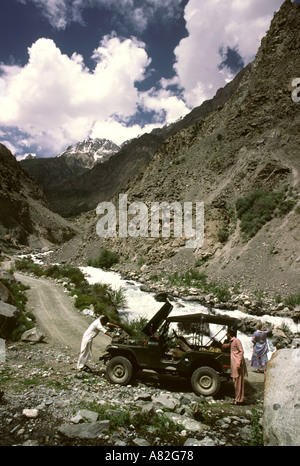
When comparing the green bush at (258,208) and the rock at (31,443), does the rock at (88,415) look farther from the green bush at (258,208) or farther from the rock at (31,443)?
the green bush at (258,208)

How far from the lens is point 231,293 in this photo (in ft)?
71.2

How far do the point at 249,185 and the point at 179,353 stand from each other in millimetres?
29306

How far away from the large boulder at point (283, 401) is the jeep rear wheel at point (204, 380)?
2.21 metres

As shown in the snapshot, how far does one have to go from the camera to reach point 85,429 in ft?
14.9

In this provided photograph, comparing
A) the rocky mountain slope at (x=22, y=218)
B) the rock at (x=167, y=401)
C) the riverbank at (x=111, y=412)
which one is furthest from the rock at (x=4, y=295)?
the rocky mountain slope at (x=22, y=218)

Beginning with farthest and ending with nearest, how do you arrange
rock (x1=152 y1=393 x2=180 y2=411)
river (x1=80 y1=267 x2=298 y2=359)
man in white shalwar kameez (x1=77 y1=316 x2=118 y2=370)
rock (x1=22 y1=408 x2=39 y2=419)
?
river (x1=80 y1=267 x2=298 y2=359)
man in white shalwar kameez (x1=77 y1=316 x2=118 y2=370)
rock (x1=152 y1=393 x2=180 y2=411)
rock (x1=22 y1=408 x2=39 y2=419)

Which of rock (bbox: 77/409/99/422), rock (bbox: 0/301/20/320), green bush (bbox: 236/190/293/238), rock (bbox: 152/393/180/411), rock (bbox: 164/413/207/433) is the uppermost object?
green bush (bbox: 236/190/293/238)

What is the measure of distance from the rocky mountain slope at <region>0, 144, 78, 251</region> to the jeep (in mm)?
46789

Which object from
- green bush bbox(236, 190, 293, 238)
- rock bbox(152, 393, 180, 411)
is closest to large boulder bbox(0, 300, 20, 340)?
rock bbox(152, 393, 180, 411)

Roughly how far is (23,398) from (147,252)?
29.2 m

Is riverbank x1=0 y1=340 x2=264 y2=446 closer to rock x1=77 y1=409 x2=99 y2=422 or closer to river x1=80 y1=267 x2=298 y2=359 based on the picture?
rock x1=77 y1=409 x2=99 y2=422

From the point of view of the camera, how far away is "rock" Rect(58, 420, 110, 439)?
4422mm

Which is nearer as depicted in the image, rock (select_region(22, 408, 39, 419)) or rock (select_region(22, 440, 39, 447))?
rock (select_region(22, 440, 39, 447))
